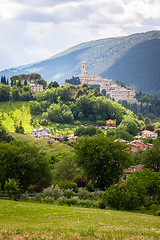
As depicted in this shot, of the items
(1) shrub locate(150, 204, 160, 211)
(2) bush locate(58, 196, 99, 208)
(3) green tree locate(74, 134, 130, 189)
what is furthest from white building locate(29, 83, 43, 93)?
(1) shrub locate(150, 204, 160, 211)

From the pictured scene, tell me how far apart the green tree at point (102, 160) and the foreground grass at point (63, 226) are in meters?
18.0

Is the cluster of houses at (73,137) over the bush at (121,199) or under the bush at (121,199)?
under

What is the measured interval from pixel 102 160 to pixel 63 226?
23.7 metres

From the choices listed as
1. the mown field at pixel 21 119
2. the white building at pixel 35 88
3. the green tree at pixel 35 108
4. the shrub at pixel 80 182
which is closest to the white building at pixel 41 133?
the mown field at pixel 21 119

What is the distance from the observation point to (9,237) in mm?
13414

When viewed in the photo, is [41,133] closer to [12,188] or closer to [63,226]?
[12,188]

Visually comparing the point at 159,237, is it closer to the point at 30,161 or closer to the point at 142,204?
the point at 142,204

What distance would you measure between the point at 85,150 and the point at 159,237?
26746mm

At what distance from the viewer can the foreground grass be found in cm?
1380

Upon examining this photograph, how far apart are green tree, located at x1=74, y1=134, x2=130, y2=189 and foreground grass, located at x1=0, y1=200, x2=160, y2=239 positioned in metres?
18.0

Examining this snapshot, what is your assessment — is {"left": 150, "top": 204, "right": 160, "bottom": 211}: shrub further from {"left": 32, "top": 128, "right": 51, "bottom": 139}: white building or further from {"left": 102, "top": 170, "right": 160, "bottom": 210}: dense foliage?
{"left": 32, "top": 128, "right": 51, "bottom": 139}: white building

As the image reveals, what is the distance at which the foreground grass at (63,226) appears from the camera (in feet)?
45.3

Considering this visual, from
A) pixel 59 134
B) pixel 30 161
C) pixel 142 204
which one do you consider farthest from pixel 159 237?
pixel 59 134

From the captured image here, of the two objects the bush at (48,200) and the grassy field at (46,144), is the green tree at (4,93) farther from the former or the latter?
the bush at (48,200)
